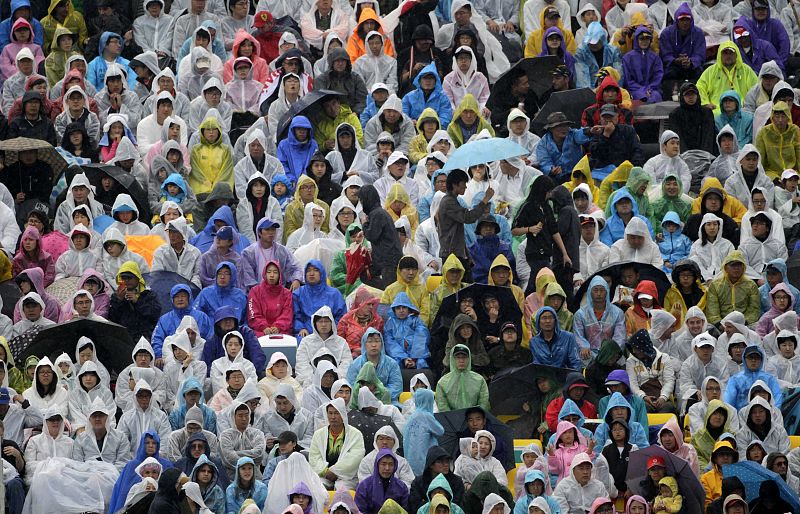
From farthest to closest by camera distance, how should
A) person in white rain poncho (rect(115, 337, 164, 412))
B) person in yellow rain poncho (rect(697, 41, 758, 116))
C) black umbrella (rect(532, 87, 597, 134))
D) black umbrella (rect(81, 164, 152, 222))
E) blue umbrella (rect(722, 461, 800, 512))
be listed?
1. person in yellow rain poncho (rect(697, 41, 758, 116))
2. black umbrella (rect(532, 87, 597, 134))
3. black umbrella (rect(81, 164, 152, 222))
4. person in white rain poncho (rect(115, 337, 164, 412))
5. blue umbrella (rect(722, 461, 800, 512))

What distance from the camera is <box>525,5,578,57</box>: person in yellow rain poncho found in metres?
30.5

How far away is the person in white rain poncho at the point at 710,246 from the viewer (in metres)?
26.4

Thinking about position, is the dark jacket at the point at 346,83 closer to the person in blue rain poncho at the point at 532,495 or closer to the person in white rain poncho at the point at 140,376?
the person in white rain poncho at the point at 140,376

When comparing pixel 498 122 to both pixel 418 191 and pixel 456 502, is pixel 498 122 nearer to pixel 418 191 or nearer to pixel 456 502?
pixel 418 191

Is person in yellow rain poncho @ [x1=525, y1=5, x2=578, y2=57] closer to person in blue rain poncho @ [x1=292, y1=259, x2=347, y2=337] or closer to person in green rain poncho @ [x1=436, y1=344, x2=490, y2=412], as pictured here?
person in blue rain poncho @ [x1=292, y1=259, x2=347, y2=337]

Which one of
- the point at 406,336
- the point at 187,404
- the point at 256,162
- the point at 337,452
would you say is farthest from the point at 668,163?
the point at 187,404

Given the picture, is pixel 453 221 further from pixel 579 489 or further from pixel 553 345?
pixel 579 489

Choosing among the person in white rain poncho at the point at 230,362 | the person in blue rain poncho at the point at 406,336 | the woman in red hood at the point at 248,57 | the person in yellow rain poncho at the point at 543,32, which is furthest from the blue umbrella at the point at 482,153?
the woman in red hood at the point at 248,57

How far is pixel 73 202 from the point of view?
26547 mm

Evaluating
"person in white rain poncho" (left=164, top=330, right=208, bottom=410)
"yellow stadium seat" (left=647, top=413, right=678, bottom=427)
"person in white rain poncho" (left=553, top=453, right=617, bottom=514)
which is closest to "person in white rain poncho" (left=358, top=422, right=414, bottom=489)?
"person in white rain poncho" (left=553, top=453, right=617, bottom=514)

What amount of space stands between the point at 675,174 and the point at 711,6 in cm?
507

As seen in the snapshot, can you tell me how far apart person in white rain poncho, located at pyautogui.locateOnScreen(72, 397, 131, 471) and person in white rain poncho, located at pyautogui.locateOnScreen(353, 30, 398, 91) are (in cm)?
873

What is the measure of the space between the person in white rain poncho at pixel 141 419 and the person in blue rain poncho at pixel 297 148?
580cm

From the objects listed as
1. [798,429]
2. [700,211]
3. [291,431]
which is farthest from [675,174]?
[291,431]
